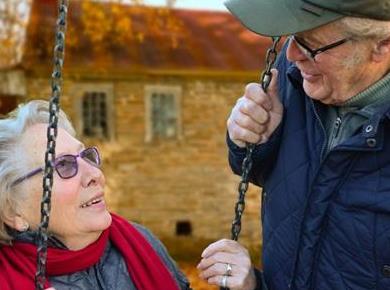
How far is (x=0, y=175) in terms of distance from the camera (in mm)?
2119

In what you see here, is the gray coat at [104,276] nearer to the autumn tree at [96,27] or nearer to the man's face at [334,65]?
the man's face at [334,65]

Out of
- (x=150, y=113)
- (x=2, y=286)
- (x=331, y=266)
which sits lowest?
(x=150, y=113)

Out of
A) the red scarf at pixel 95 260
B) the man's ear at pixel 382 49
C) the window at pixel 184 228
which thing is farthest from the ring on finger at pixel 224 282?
the window at pixel 184 228

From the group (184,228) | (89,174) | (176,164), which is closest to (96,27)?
(176,164)

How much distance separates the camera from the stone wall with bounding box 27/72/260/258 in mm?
12375

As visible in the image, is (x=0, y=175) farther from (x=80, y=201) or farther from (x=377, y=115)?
(x=377, y=115)

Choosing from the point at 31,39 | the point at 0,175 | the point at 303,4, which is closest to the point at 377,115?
the point at 303,4

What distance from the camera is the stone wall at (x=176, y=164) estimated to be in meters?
12.4

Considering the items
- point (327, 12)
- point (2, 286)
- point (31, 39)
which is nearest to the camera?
point (327, 12)

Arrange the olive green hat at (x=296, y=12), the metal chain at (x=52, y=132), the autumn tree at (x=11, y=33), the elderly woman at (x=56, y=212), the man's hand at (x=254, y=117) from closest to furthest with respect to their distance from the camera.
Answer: the olive green hat at (x=296, y=12) < the metal chain at (x=52, y=132) < the man's hand at (x=254, y=117) < the elderly woman at (x=56, y=212) < the autumn tree at (x=11, y=33)

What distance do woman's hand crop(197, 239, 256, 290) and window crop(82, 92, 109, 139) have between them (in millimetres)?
10476

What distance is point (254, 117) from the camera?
1998mm

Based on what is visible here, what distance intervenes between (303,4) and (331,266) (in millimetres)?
722

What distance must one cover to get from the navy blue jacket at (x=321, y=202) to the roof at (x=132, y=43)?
33.4 feet
